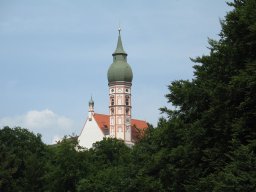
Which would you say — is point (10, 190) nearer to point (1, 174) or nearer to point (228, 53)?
point (1, 174)

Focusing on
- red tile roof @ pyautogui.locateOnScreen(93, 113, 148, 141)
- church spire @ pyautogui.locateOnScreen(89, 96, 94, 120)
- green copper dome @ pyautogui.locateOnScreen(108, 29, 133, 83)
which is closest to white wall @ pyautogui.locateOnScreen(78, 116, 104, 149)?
red tile roof @ pyautogui.locateOnScreen(93, 113, 148, 141)

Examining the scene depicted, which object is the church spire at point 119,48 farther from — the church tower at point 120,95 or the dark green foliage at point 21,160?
the dark green foliage at point 21,160

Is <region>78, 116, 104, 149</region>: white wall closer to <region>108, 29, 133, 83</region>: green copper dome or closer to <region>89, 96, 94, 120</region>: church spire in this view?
<region>89, 96, 94, 120</region>: church spire

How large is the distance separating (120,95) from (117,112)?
3585mm

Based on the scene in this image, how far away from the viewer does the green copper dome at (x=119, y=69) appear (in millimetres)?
132500

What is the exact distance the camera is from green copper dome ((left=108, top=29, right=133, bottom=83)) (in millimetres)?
132500

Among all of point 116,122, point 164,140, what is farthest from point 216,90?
point 116,122

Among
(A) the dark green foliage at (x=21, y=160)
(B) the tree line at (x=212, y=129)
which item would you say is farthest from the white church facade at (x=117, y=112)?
(B) the tree line at (x=212, y=129)

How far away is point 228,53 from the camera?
95.5ft

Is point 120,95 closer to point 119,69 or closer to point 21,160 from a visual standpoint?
point 119,69

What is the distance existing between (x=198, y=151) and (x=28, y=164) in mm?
45913

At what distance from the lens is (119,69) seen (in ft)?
434

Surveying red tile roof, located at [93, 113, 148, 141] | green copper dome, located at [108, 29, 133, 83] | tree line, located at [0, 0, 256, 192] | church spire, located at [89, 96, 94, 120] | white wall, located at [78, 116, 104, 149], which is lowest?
tree line, located at [0, 0, 256, 192]

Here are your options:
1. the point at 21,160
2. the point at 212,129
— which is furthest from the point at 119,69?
the point at 212,129
